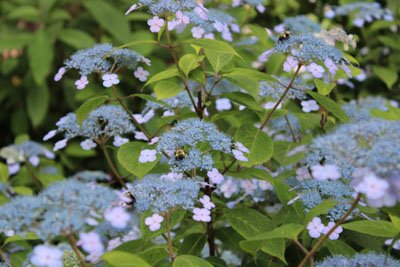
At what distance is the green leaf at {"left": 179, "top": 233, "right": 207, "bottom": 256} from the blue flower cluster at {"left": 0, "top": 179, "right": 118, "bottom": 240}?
448mm

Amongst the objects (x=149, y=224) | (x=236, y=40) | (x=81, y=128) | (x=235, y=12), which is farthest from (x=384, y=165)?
(x=235, y=12)

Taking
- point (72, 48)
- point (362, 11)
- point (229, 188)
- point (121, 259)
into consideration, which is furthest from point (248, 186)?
point (72, 48)

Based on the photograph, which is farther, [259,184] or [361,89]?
[361,89]

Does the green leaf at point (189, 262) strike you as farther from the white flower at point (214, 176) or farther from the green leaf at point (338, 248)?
the green leaf at point (338, 248)

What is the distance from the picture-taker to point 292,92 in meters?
2.10

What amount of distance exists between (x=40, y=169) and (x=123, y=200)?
71.6 inches

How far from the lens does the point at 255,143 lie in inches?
70.9

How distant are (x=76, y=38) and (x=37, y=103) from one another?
491mm

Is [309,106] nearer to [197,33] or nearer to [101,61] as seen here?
[197,33]

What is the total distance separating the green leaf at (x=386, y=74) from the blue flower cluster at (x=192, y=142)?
1894mm

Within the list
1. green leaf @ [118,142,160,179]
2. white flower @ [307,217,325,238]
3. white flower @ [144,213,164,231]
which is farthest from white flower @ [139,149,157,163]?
white flower @ [307,217,325,238]

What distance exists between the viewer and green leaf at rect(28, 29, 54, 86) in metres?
4.02

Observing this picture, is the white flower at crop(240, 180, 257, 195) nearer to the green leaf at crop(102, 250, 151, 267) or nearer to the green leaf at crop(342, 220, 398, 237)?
the green leaf at crop(342, 220, 398, 237)

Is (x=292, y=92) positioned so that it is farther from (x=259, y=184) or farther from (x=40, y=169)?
(x=40, y=169)
